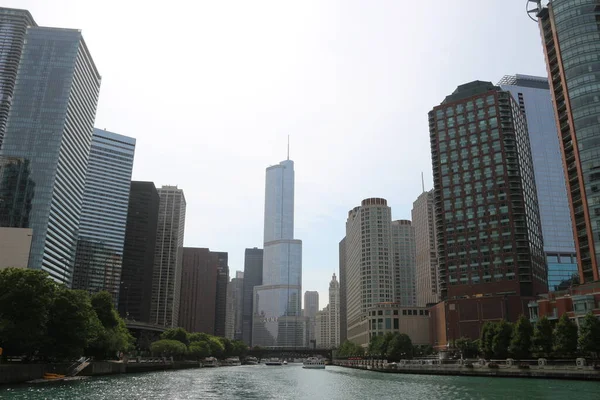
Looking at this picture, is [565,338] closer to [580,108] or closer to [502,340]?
[502,340]

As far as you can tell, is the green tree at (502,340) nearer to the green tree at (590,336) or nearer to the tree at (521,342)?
the tree at (521,342)

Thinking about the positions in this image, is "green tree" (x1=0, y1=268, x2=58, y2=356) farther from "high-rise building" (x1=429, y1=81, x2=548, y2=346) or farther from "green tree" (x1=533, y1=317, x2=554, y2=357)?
"high-rise building" (x1=429, y1=81, x2=548, y2=346)

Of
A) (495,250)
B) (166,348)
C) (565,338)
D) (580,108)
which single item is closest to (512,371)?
(565,338)

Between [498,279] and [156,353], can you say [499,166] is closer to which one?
[498,279]

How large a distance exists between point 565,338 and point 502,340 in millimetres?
20574

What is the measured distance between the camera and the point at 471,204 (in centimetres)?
19862

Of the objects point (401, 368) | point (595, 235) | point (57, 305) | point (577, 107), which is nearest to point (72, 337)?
point (57, 305)

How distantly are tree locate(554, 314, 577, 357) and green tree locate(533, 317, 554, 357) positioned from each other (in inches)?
126

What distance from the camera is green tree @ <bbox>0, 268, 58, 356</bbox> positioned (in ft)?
257

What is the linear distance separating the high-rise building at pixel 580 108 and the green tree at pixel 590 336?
36.1 meters

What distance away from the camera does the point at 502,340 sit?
397 feet

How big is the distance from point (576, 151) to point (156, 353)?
491 feet

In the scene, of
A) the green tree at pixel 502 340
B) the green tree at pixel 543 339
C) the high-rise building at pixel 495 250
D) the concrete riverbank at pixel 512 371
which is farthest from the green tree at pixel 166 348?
the green tree at pixel 543 339

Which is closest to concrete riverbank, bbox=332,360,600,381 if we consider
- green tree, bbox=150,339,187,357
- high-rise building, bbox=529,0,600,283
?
high-rise building, bbox=529,0,600,283
